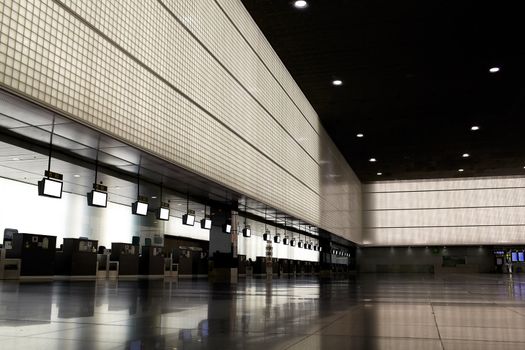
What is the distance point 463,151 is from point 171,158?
31472 millimetres

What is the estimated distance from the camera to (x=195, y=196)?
20.5 metres

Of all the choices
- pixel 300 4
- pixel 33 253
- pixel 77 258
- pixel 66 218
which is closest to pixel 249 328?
pixel 300 4

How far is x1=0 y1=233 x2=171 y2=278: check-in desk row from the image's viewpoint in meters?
17.6

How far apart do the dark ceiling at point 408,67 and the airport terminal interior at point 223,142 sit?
0.11 meters

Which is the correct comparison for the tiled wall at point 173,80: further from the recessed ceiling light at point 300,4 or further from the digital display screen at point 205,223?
the digital display screen at point 205,223

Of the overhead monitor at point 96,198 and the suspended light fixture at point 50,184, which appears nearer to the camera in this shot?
the suspended light fixture at point 50,184

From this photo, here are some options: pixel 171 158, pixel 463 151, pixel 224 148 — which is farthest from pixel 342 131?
pixel 171 158

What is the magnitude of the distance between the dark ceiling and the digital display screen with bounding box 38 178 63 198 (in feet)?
29.7

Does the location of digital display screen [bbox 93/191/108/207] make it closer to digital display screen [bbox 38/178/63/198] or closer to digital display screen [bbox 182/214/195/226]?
digital display screen [bbox 38/178/63/198]

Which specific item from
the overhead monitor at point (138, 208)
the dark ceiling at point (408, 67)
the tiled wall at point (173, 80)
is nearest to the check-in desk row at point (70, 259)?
the overhead monitor at point (138, 208)

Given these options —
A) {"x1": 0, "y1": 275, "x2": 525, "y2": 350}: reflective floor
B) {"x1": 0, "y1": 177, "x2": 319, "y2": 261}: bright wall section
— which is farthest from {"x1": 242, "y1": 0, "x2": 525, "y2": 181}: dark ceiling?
{"x1": 0, "y1": 275, "x2": 525, "y2": 350}: reflective floor

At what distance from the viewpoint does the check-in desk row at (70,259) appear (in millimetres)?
17625

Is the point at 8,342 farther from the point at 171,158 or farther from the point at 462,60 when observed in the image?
the point at 462,60

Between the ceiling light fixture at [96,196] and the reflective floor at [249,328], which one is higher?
the ceiling light fixture at [96,196]
